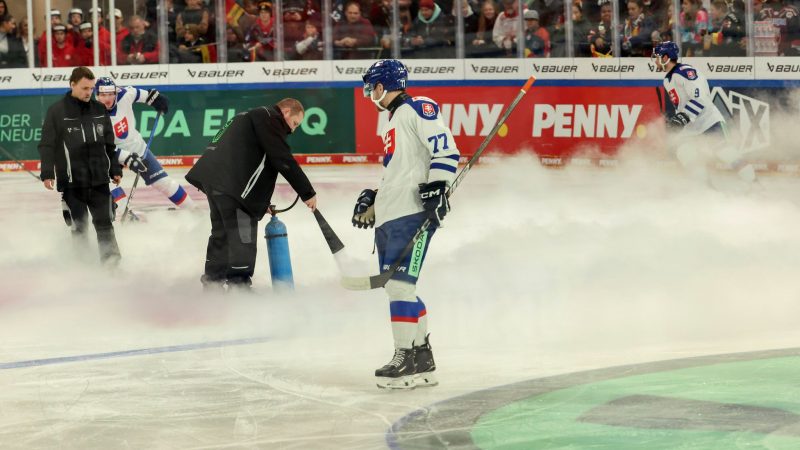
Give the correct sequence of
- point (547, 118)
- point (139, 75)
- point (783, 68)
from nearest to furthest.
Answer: point (783, 68)
point (547, 118)
point (139, 75)

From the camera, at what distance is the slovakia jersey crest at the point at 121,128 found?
12227 mm

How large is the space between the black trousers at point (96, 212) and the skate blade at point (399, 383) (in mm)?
4057

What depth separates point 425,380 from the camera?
6.32 metres

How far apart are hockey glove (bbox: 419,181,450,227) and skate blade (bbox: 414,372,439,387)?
75 cm

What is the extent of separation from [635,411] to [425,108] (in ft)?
5.74

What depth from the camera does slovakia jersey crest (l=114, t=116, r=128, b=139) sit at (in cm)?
1223

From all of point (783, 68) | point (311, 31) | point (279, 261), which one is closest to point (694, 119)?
point (783, 68)

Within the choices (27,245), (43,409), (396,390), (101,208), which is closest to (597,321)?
(396,390)

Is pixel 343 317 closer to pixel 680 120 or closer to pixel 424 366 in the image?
pixel 424 366

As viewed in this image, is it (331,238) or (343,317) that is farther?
(343,317)

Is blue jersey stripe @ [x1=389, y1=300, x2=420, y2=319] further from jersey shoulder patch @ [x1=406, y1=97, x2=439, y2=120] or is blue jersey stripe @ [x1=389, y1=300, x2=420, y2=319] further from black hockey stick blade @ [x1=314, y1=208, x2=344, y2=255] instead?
black hockey stick blade @ [x1=314, y1=208, x2=344, y2=255]

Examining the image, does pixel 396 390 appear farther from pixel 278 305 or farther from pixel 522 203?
pixel 522 203

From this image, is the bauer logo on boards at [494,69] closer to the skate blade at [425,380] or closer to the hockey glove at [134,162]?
the hockey glove at [134,162]

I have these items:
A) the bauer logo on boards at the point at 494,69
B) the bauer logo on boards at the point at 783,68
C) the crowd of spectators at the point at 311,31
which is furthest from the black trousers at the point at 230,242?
the bauer logo on boards at the point at 494,69
